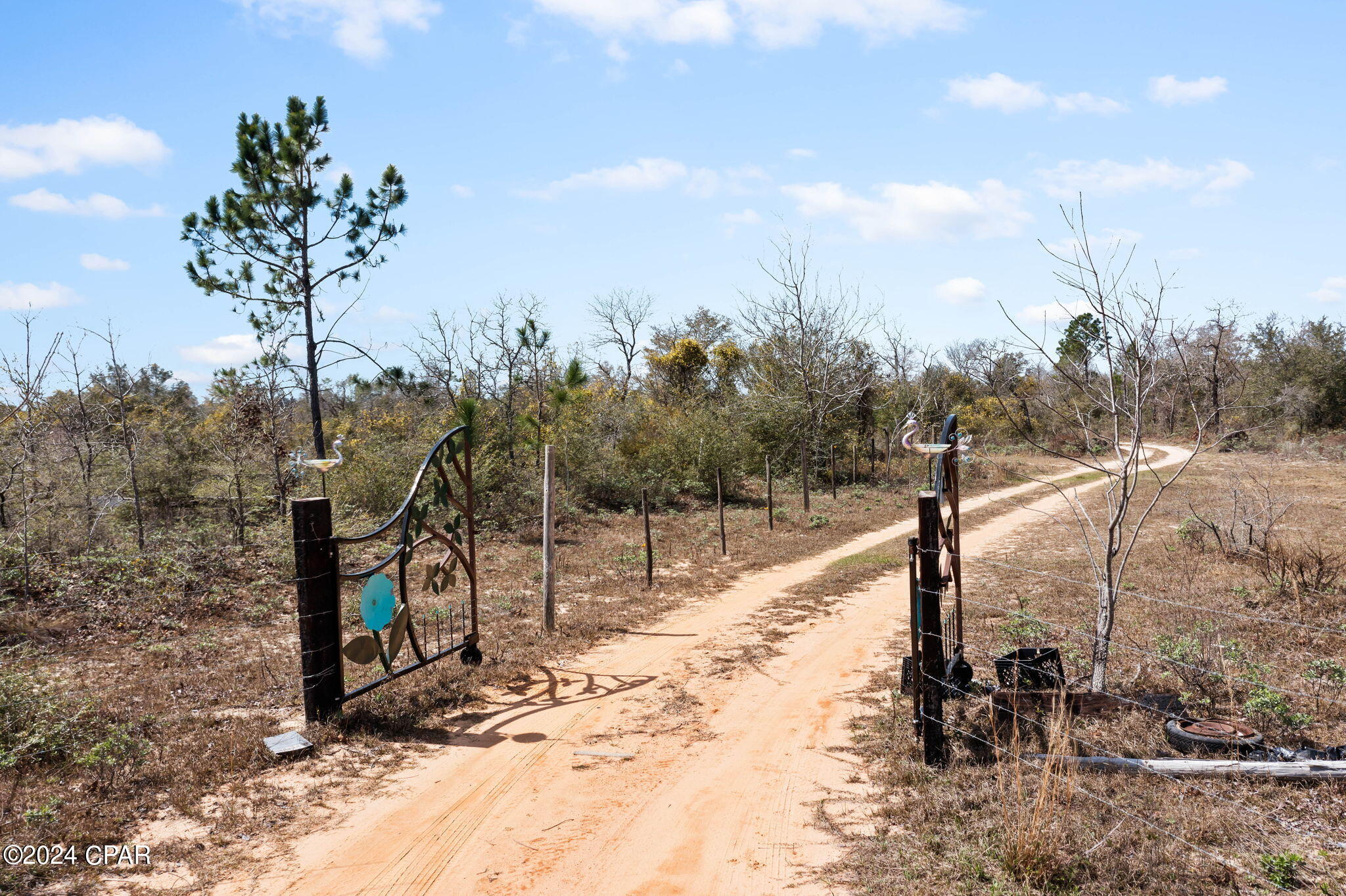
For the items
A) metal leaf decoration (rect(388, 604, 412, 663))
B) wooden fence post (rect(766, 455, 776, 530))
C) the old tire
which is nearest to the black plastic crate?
the old tire

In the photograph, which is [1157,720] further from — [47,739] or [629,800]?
[47,739]

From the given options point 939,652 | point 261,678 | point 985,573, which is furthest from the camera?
point 985,573

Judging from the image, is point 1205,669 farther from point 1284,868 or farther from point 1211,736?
point 1284,868

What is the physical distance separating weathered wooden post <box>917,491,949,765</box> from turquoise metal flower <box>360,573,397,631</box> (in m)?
4.10

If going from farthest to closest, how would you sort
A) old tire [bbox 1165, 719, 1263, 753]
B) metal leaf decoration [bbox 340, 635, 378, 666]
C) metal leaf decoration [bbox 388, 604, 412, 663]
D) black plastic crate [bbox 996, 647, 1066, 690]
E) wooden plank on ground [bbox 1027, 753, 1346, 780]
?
metal leaf decoration [bbox 388, 604, 412, 663] → metal leaf decoration [bbox 340, 635, 378, 666] → black plastic crate [bbox 996, 647, 1066, 690] → old tire [bbox 1165, 719, 1263, 753] → wooden plank on ground [bbox 1027, 753, 1346, 780]

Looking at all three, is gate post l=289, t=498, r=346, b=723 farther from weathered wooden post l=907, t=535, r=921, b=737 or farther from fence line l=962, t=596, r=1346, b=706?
fence line l=962, t=596, r=1346, b=706

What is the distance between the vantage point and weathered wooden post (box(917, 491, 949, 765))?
4652 mm

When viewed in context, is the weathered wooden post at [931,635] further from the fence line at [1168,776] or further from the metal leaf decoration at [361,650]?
the metal leaf decoration at [361,650]

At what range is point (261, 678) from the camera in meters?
6.93

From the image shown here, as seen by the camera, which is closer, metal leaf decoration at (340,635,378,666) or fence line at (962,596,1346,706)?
fence line at (962,596,1346,706)

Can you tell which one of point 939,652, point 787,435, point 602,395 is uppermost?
point 602,395

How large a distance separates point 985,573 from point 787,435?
45.9ft

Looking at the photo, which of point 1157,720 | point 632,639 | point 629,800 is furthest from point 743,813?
point 632,639

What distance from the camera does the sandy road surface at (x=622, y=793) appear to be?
12.2ft
